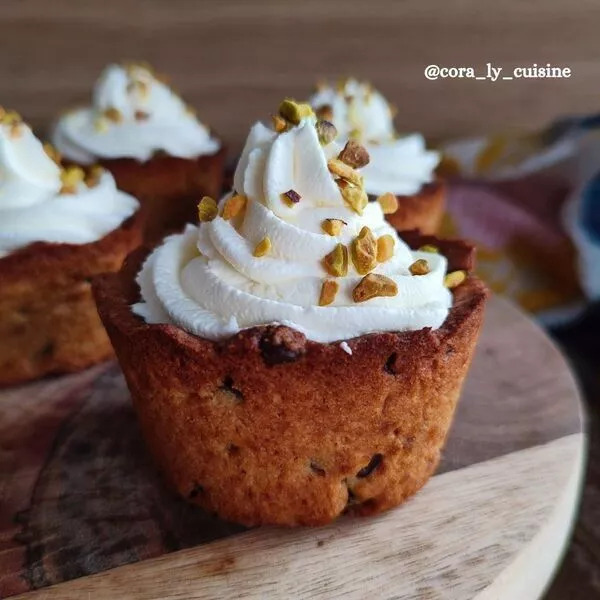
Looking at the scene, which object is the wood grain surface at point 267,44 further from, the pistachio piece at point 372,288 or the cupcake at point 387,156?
the pistachio piece at point 372,288

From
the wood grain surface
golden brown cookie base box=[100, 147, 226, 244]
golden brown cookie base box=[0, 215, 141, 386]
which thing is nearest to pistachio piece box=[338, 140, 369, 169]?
golden brown cookie base box=[0, 215, 141, 386]

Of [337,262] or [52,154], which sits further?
[52,154]

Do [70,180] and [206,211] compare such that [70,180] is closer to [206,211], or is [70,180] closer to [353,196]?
[206,211]

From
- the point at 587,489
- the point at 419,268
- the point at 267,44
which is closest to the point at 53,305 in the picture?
the point at 419,268

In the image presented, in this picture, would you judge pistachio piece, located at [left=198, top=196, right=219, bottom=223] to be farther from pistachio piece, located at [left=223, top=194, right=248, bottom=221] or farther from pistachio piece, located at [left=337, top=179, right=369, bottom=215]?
pistachio piece, located at [left=337, top=179, right=369, bottom=215]

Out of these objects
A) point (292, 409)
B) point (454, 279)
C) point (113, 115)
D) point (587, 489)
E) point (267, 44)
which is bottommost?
point (587, 489)

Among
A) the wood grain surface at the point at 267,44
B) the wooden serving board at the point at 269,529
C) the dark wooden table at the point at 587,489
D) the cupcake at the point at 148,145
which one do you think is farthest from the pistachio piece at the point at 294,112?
the wood grain surface at the point at 267,44

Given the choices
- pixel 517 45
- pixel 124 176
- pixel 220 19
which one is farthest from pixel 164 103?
pixel 517 45

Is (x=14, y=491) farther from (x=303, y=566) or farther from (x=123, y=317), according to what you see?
(x=303, y=566)

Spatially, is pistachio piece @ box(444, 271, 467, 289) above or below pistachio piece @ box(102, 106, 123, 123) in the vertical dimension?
below
